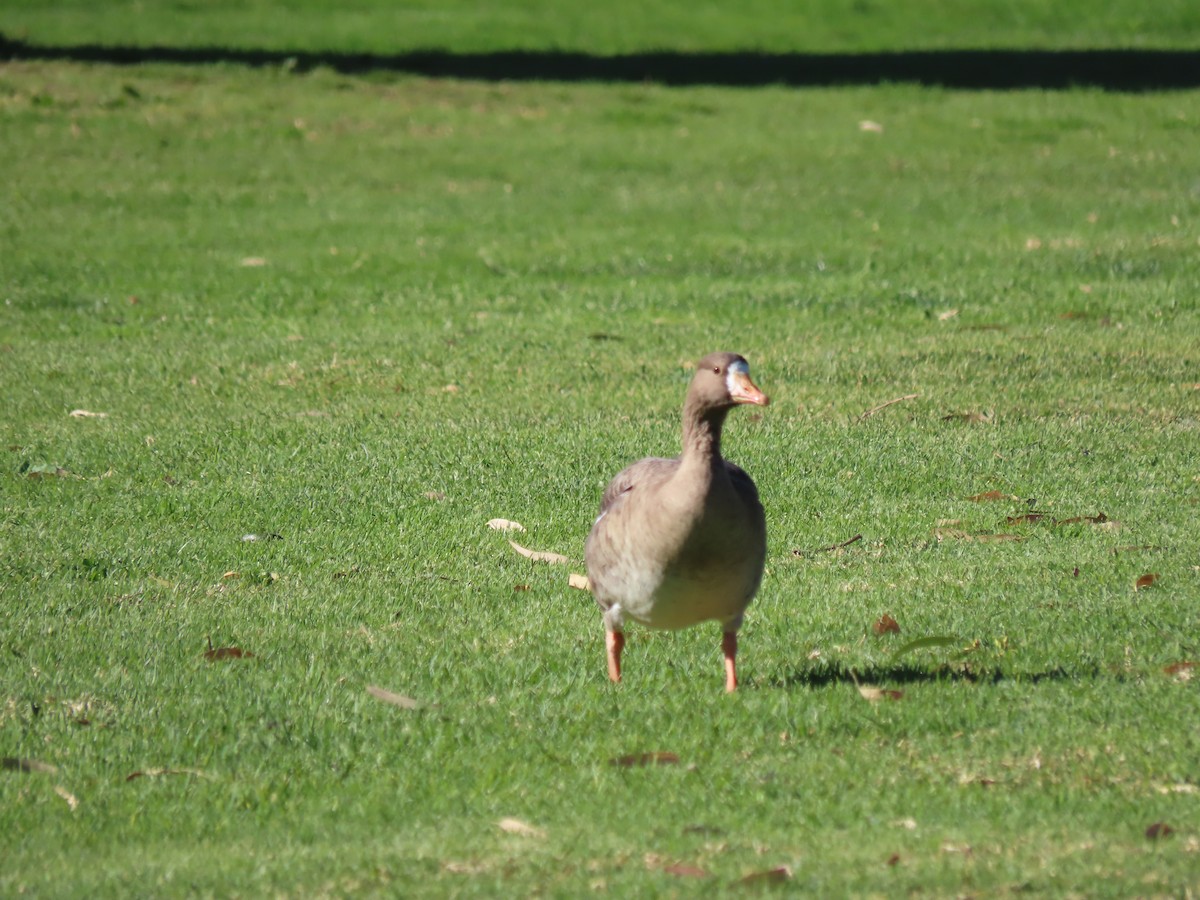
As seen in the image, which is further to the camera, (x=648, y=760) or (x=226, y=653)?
(x=226, y=653)

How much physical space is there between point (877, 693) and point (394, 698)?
179cm

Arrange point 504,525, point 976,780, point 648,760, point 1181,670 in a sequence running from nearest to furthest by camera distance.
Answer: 1. point 976,780
2. point 648,760
3. point 1181,670
4. point 504,525

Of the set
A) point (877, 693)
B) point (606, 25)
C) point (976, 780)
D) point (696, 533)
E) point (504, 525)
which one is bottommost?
point (504, 525)

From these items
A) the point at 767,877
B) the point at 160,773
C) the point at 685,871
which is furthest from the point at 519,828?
the point at 160,773

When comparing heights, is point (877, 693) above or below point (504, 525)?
above

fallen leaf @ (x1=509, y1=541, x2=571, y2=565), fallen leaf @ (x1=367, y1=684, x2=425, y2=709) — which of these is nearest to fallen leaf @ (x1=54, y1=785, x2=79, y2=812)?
fallen leaf @ (x1=367, y1=684, x2=425, y2=709)

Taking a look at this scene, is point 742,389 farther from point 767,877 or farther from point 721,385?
point 767,877

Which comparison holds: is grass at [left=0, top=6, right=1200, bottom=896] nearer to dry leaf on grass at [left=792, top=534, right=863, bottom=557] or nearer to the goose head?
dry leaf on grass at [left=792, top=534, right=863, bottom=557]

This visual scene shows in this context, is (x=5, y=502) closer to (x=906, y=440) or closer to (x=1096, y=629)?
(x=906, y=440)

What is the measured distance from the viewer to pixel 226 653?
6.53 metres

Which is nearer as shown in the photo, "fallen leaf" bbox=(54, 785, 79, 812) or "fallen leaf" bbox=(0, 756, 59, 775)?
"fallen leaf" bbox=(54, 785, 79, 812)

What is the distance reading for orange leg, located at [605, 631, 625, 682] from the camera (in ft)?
20.2

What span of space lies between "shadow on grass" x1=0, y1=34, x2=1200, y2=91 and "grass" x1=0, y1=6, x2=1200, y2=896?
6.88 m

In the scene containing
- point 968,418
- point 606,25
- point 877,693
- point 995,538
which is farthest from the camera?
point 606,25
